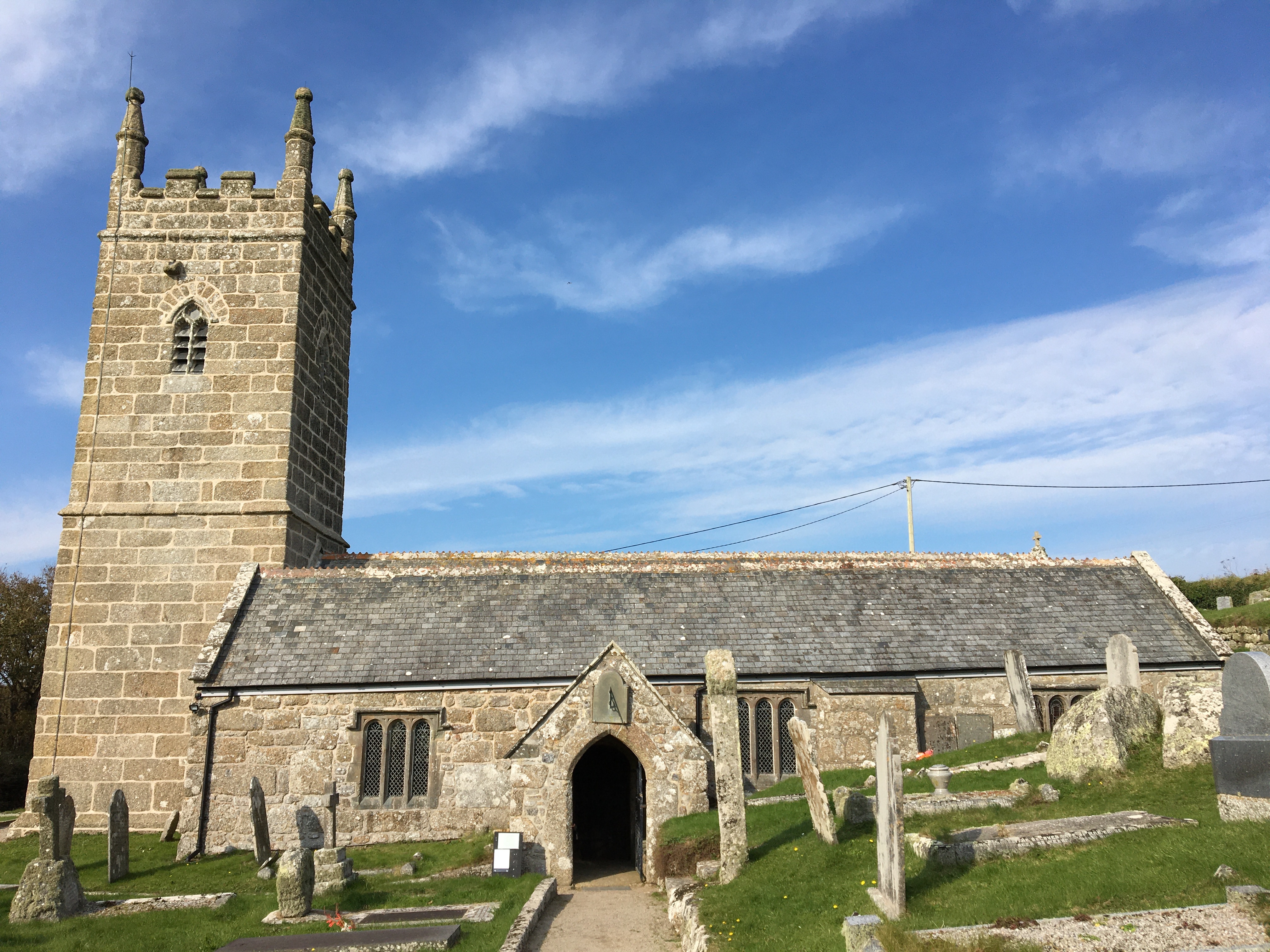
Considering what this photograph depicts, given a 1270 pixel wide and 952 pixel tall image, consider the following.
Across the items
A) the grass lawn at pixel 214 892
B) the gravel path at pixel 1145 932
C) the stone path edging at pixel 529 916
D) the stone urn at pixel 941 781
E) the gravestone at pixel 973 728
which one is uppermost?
the gravestone at pixel 973 728

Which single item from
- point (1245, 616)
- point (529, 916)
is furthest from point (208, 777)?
point (1245, 616)

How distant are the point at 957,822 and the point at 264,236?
69.4 feet

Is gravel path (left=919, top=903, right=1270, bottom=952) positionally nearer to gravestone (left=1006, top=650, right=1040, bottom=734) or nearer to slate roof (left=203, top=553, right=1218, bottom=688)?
slate roof (left=203, top=553, right=1218, bottom=688)

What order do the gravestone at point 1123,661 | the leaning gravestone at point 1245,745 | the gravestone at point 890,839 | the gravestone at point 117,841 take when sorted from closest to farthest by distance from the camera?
Answer: the gravestone at point 890,839, the leaning gravestone at point 1245,745, the gravestone at point 117,841, the gravestone at point 1123,661

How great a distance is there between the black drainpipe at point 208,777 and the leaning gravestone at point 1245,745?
17174 millimetres

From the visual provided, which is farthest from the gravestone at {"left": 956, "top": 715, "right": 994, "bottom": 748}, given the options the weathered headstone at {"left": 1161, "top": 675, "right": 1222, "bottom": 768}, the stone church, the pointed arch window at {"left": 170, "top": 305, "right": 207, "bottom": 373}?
the pointed arch window at {"left": 170, "top": 305, "right": 207, "bottom": 373}

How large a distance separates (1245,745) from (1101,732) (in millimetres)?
3712

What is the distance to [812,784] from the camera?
43.1 ft

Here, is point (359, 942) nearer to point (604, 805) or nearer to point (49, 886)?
point (49, 886)

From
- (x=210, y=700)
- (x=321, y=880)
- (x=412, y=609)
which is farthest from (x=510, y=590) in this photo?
(x=321, y=880)

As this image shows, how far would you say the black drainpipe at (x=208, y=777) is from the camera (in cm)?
1780

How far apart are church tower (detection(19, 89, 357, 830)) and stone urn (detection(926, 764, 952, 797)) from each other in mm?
15852

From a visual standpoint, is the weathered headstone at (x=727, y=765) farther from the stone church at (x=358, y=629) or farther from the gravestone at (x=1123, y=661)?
the gravestone at (x=1123, y=661)

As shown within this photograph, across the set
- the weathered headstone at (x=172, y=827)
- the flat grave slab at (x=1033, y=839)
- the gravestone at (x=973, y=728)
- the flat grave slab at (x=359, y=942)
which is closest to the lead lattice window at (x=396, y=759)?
the weathered headstone at (x=172, y=827)
